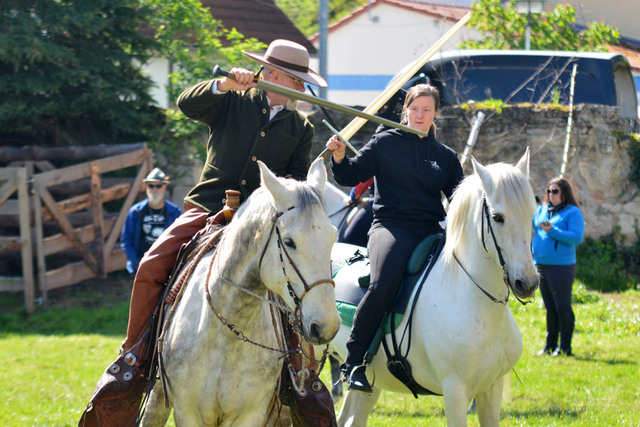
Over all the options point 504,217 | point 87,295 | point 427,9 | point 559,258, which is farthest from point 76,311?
point 427,9

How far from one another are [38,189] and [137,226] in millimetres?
2679

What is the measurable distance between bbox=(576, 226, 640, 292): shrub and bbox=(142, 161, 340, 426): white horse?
7.75 m

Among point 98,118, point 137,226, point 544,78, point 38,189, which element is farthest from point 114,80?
point 544,78

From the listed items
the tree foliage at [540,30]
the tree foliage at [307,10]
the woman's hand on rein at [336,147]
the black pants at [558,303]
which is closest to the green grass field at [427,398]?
the black pants at [558,303]

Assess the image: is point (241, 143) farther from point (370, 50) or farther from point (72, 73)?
point (370, 50)

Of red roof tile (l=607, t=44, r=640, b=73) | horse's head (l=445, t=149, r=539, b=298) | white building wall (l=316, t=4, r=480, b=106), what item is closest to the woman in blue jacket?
horse's head (l=445, t=149, r=539, b=298)

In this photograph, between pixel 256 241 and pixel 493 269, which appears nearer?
pixel 256 241

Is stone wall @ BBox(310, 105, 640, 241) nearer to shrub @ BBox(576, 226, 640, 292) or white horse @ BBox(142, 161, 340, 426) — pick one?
shrub @ BBox(576, 226, 640, 292)

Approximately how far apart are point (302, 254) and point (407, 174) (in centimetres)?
184

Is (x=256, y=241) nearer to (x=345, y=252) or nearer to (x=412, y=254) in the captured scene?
(x=412, y=254)

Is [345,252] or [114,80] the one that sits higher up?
[114,80]

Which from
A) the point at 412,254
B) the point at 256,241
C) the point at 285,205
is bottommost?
the point at 412,254

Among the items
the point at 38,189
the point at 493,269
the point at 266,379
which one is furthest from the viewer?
the point at 38,189

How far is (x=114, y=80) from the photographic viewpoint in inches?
473
